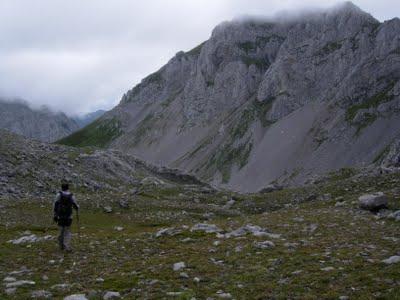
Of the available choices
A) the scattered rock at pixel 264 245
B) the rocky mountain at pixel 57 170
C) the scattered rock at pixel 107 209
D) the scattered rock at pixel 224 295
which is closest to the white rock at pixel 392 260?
the scattered rock at pixel 264 245

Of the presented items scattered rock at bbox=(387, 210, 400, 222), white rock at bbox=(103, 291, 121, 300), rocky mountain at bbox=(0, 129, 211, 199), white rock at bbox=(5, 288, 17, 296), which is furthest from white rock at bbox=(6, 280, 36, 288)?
rocky mountain at bbox=(0, 129, 211, 199)

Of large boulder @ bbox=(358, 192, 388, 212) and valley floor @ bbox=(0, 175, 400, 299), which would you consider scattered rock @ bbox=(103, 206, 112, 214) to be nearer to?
valley floor @ bbox=(0, 175, 400, 299)

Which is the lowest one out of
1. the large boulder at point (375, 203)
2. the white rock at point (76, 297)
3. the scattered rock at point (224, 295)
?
the scattered rock at point (224, 295)

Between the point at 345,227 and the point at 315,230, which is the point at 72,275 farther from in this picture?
the point at 345,227

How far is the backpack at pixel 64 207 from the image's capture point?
24438mm

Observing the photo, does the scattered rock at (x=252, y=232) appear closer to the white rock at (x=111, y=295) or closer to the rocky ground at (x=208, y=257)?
the rocky ground at (x=208, y=257)

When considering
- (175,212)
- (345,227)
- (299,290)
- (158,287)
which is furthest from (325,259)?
(175,212)

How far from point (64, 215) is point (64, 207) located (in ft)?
1.36

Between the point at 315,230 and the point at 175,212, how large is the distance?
24.7 meters

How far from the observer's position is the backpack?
2444 cm

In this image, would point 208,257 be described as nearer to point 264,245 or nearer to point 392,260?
point 264,245

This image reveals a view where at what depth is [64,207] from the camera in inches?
968

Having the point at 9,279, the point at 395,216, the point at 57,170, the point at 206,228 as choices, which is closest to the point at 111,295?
the point at 9,279

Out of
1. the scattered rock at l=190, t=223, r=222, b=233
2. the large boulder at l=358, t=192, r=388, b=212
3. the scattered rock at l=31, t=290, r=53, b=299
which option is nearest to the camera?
the scattered rock at l=31, t=290, r=53, b=299
